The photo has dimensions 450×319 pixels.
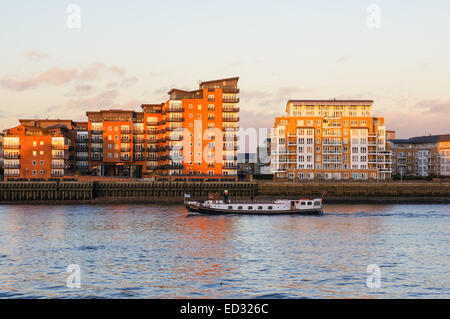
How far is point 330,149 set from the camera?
159250mm

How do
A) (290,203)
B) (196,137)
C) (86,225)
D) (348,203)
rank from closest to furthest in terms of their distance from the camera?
1. (86,225)
2. (290,203)
3. (348,203)
4. (196,137)

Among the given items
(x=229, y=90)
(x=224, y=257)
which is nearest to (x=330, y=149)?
(x=229, y=90)

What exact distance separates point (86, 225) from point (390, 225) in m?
44.3

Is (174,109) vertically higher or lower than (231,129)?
higher

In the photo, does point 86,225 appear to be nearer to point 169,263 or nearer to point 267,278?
point 169,263

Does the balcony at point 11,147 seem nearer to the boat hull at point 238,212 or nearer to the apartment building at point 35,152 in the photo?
the apartment building at point 35,152

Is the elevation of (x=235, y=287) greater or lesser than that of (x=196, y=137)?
lesser

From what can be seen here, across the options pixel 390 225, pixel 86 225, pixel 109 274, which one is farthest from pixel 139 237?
pixel 390 225

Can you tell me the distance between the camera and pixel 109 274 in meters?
40.2

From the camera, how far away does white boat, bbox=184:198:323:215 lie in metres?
94.6

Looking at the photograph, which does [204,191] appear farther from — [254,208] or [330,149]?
[254,208]

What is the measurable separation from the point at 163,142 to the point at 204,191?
32280 millimetres

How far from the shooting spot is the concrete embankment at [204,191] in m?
134

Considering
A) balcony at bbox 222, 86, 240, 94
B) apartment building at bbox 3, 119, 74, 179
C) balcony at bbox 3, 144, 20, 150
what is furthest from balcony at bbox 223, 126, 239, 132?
balcony at bbox 3, 144, 20, 150
